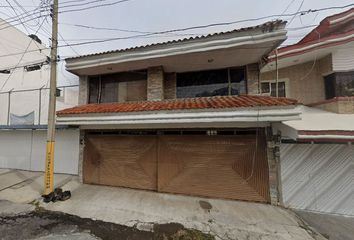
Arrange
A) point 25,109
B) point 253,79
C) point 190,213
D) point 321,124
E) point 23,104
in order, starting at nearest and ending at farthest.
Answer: point 190,213
point 321,124
point 253,79
point 23,104
point 25,109

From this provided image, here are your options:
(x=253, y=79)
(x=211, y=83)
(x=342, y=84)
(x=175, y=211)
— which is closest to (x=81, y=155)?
(x=175, y=211)

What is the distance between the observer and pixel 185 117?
A: 18.9 feet

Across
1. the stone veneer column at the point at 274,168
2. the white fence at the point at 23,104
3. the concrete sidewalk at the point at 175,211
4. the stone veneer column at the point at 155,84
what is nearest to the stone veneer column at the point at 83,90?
the stone veneer column at the point at 155,84

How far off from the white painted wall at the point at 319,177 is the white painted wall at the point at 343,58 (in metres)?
3.52

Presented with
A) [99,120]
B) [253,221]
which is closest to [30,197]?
[99,120]

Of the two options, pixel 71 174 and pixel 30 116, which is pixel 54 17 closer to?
pixel 71 174

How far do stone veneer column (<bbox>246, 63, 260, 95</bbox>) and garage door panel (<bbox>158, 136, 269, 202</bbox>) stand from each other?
197 cm

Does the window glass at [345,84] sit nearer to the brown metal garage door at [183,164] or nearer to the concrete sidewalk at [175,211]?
the brown metal garage door at [183,164]

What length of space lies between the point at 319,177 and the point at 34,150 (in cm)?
1383

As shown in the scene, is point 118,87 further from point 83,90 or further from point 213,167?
point 213,167

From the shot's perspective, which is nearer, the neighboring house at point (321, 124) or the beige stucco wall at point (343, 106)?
the neighboring house at point (321, 124)

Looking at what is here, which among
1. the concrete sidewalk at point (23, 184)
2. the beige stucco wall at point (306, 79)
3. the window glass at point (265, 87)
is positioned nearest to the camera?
the concrete sidewalk at point (23, 184)

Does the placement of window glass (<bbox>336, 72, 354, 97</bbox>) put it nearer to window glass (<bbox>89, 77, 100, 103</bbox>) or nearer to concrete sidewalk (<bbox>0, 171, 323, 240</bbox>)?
concrete sidewalk (<bbox>0, 171, 323, 240</bbox>)

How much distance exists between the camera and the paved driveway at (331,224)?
479 centimetres
